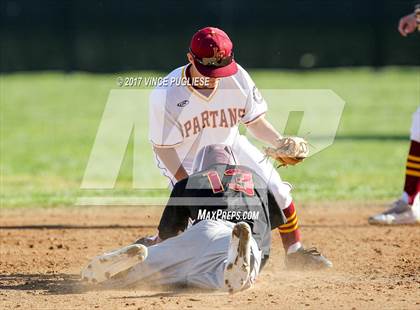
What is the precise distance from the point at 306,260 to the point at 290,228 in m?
0.27

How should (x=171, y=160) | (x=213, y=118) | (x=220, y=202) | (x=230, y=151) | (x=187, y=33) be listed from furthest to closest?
(x=187, y=33)
(x=213, y=118)
(x=171, y=160)
(x=230, y=151)
(x=220, y=202)

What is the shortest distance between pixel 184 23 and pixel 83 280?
19.0 metres

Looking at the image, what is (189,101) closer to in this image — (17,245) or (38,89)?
(17,245)

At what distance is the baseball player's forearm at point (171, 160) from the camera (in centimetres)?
635

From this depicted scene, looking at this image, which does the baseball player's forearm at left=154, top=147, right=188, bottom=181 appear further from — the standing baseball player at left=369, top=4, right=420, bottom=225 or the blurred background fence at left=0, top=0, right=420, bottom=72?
the blurred background fence at left=0, top=0, right=420, bottom=72

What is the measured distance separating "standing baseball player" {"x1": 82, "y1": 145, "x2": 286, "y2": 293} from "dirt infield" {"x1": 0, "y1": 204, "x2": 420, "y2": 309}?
0.12 m

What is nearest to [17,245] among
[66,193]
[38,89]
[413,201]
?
[66,193]

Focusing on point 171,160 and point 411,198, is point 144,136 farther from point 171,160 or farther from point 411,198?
point 171,160

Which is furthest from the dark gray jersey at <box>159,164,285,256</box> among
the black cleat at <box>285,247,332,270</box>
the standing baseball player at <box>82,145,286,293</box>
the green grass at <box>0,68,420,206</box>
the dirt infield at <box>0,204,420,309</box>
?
the green grass at <box>0,68,420,206</box>

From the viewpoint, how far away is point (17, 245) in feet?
25.0

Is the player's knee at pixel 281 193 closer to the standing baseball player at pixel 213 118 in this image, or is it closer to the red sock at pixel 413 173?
the standing baseball player at pixel 213 118

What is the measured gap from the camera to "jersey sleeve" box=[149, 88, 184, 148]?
6.43 metres

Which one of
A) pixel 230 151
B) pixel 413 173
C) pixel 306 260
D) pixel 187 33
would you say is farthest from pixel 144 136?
pixel 187 33

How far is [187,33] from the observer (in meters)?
24.4
